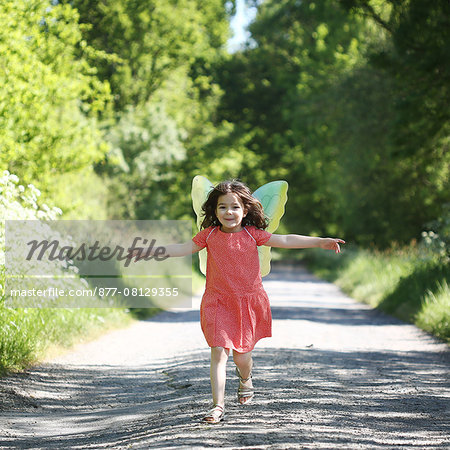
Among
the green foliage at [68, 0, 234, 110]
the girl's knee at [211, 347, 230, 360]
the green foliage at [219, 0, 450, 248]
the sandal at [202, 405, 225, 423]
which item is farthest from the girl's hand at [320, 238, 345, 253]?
the green foliage at [68, 0, 234, 110]

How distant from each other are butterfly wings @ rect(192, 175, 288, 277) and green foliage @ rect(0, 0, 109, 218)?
5.90 metres

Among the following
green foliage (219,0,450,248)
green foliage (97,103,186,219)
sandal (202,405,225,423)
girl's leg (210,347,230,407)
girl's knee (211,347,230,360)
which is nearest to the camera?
sandal (202,405,225,423)

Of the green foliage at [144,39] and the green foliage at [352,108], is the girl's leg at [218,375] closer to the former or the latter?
the green foliage at [352,108]

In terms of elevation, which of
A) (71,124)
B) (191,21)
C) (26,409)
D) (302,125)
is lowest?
(26,409)

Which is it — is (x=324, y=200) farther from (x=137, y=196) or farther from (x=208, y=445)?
(x=208, y=445)

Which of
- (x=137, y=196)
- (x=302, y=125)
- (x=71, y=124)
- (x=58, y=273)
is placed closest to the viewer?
(x=58, y=273)

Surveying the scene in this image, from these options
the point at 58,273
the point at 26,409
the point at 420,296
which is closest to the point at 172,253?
the point at 26,409

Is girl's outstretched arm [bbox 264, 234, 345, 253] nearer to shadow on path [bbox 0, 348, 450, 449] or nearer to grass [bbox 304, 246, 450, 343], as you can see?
shadow on path [bbox 0, 348, 450, 449]

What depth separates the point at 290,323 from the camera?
42.1 ft

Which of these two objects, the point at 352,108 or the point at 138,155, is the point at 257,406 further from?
the point at 138,155

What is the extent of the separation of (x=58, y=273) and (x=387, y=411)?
4981mm

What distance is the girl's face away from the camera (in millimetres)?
5715

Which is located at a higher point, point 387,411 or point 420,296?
point 420,296

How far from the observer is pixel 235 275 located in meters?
5.71
